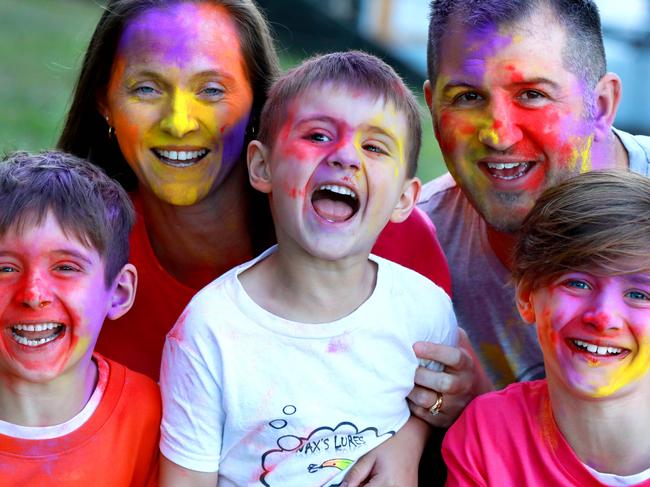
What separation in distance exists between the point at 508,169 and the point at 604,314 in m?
0.88

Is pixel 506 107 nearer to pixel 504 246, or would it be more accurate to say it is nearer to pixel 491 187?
pixel 491 187

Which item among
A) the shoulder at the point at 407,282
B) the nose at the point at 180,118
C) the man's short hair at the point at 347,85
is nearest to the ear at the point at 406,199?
the man's short hair at the point at 347,85

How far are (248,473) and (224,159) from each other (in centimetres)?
103

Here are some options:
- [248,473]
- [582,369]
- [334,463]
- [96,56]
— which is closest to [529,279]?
[582,369]

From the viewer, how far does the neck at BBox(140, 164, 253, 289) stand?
339 centimetres

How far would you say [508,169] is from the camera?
3.29 meters

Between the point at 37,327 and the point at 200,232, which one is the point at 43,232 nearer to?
the point at 37,327

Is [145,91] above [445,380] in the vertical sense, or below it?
above

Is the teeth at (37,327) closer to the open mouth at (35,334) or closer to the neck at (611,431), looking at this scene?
the open mouth at (35,334)

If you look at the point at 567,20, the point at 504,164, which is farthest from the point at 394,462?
the point at 567,20

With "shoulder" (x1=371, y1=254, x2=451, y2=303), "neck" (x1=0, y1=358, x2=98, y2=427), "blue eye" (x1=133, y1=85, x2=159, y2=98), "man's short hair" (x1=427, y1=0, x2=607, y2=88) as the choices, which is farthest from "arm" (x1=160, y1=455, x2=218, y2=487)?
"man's short hair" (x1=427, y1=0, x2=607, y2=88)

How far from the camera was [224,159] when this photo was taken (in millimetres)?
3260

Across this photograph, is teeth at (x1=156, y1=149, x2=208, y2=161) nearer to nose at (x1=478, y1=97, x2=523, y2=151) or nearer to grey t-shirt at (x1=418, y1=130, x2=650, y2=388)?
nose at (x1=478, y1=97, x2=523, y2=151)

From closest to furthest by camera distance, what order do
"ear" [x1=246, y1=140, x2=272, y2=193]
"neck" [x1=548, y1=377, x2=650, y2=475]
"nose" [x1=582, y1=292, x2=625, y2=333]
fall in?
1. "nose" [x1=582, y1=292, x2=625, y2=333]
2. "neck" [x1=548, y1=377, x2=650, y2=475]
3. "ear" [x1=246, y1=140, x2=272, y2=193]
